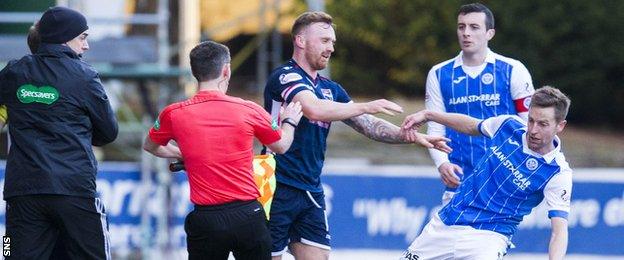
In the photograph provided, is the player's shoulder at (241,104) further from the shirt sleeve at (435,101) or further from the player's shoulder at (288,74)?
the shirt sleeve at (435,101)

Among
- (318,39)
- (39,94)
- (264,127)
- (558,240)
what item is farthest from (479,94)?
(39,94)

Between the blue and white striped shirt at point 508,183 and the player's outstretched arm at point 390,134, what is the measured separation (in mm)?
295

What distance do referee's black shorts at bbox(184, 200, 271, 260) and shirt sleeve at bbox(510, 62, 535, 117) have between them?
2.63 metres

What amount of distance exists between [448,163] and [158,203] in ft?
18.2

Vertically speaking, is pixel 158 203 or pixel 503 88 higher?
pixel 503 88

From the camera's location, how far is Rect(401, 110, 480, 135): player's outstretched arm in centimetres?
791

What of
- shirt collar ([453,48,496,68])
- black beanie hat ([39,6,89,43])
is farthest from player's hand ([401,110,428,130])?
black beanie hat ([39,6,89,43])

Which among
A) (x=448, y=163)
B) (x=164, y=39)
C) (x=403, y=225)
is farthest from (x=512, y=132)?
(x=164, y=39)

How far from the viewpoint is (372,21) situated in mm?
21750

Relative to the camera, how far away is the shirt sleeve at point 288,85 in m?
7.90

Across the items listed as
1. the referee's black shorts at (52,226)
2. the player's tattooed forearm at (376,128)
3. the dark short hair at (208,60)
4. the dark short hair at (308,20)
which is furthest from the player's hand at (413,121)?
the referee's black shorts at (52,226)

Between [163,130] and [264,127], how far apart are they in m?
0.58

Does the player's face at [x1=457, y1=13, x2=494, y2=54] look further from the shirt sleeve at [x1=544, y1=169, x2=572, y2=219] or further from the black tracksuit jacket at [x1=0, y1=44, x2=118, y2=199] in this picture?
the black tracksuit jacket at [x1=0, y1=44, x2=118, y2=199]

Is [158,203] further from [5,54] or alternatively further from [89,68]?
[89,68]
